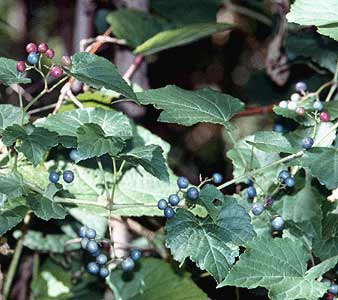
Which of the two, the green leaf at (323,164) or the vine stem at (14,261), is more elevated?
the green leaf at (323,164)

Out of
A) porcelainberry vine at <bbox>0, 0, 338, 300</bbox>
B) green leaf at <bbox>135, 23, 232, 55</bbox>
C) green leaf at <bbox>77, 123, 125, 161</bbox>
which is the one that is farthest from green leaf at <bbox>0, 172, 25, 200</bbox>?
green leaf at <bbox>135, 23, 232, 55</bbox>

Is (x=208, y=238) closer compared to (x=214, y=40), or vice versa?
(x=208, y=238)

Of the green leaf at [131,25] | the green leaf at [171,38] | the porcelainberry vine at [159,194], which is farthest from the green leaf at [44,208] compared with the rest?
the green leaf at [131,25]

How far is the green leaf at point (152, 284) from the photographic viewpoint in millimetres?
1364

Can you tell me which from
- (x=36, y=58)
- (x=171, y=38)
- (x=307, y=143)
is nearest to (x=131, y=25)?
(x=171, y=38)

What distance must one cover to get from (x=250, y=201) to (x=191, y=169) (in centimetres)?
161

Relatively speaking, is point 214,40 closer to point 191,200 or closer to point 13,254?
point 13,254

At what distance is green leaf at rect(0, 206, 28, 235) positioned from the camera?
1.16m

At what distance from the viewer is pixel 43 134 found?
3.92 feet

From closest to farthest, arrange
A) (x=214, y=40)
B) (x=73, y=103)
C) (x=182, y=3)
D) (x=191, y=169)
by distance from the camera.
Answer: (x=73, y=103) < (x=182, y=3) < (x=191, y=169) < (x=214, y=40)

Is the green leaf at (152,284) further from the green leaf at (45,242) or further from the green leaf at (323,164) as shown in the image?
the green leaf at (323,164)

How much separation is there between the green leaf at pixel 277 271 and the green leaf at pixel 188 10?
42.7 inches

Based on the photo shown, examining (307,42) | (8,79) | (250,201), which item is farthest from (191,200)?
(307,42)

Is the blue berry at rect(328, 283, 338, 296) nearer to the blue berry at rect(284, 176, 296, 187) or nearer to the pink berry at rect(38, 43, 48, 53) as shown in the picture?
the blue berry at rect(284, 176, 296, 187)
